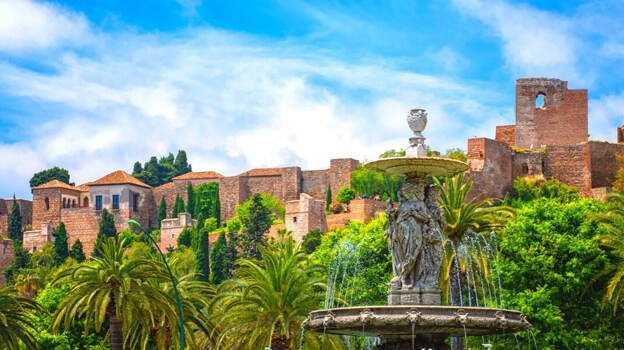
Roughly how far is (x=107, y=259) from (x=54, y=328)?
281 cm

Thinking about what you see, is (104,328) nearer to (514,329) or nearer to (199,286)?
(199,286)

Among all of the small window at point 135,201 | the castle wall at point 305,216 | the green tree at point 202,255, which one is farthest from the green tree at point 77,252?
the castle wall at point 305,216

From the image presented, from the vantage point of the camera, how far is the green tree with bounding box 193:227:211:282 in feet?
362

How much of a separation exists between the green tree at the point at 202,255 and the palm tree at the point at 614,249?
6043 cm

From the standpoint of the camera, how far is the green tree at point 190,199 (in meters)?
137

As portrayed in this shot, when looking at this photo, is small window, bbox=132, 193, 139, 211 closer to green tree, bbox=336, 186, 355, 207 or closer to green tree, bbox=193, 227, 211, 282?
green tree, bbox=193, 227, 211, 282

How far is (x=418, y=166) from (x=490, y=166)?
79298mm

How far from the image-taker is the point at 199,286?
52219 millimetres

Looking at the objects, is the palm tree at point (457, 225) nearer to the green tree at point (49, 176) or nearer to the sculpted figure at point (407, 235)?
the sculpted figure at point (407, 235)

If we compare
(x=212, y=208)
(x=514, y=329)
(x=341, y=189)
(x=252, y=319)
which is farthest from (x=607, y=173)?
(x=514, y=329)

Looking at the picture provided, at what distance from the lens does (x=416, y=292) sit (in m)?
28.0

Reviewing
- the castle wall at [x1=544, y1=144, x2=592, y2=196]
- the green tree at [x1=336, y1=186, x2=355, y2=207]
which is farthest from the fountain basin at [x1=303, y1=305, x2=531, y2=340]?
the green tree at [x1=336, y1=186, x2=355, y2=207]

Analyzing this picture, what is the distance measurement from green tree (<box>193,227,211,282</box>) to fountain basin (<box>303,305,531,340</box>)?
80945 millimetres

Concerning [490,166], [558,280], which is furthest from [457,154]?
[558,280]
